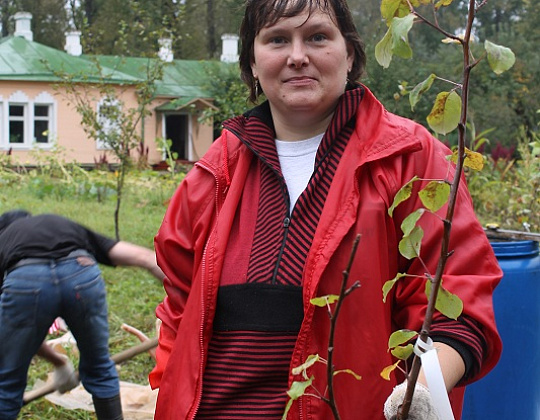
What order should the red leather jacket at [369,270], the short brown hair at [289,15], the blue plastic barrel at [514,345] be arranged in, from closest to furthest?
the red leather jacket at [369,270]
the short brown hair at [289,15]
the blue plastic barrel at [514,345]

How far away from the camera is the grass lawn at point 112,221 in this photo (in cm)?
592

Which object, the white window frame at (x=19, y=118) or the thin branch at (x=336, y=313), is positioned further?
the white window frame at (x=19, y=118)

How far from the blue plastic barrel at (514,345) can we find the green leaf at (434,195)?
6.69 ft

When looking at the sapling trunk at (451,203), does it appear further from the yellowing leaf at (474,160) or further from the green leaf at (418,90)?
the yellowing leaf at (474,160)

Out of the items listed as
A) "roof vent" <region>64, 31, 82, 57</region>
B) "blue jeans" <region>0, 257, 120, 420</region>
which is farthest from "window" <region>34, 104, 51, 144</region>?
"blue jeans" <region>0, 257, 120, 420</region>

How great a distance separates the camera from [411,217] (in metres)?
1.33

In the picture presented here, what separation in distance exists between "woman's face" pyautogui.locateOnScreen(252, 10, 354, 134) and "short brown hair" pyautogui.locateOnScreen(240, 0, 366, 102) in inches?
0.9

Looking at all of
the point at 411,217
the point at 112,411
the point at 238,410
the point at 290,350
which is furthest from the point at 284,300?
the point at 112,411

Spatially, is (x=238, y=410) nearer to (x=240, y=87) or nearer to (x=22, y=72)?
(x=240, y=87)

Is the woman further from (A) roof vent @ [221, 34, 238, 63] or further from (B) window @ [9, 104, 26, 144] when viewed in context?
(B) window @ [9, 104, 26, 144]

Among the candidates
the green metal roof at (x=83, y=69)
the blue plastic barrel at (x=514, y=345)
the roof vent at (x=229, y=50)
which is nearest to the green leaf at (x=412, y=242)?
the blue plastic barrel at (x=514, y=345)

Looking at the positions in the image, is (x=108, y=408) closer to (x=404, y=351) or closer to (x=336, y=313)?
(x=404, y=351)

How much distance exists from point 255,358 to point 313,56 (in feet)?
2.42

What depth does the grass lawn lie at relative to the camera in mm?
5918
